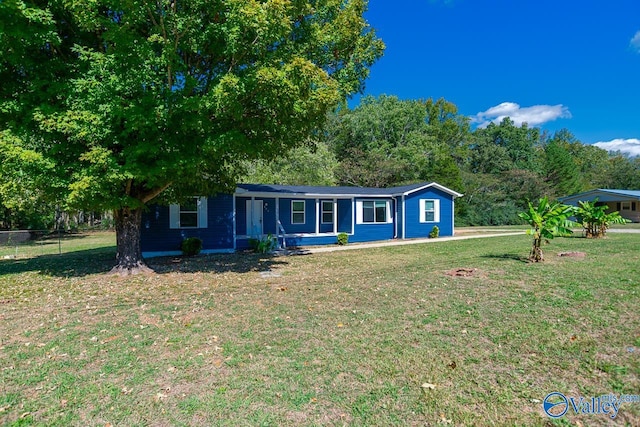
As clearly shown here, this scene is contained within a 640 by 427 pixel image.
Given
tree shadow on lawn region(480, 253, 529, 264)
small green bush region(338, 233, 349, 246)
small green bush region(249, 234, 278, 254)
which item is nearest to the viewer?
tree shadow on lawn region(480, 253, 529, 264)

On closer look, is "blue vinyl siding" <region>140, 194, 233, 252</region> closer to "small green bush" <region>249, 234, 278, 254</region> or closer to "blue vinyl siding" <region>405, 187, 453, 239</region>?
"small green bush" <region>249, 234, 278, 254</region>

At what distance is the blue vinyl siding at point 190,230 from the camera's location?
14164 mm

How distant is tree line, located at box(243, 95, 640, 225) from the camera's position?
29091 millimetres

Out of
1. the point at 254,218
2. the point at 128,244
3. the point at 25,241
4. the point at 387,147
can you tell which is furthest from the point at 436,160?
the point at 25,241

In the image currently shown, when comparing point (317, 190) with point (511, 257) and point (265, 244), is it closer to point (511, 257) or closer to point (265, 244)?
point (265, 244)

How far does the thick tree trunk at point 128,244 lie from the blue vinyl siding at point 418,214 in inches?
548

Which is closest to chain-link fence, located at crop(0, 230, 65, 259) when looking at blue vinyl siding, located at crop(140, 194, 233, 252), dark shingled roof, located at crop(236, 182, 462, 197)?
blue vinyl siding, located at crop(140, 194, 233, 252)

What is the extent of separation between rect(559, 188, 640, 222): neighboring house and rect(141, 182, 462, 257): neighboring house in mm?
22230

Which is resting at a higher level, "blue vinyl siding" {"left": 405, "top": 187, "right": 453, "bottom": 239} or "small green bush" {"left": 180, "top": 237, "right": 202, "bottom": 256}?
"blue vinyl siding" {"left": 405, "top": 187, "right": 453, "bottom": 239}

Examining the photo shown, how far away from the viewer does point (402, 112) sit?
1547 inches

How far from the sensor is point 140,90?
7.91m

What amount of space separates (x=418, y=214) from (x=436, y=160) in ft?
60.9

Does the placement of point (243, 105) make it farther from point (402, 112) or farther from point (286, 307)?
point (402, 112)

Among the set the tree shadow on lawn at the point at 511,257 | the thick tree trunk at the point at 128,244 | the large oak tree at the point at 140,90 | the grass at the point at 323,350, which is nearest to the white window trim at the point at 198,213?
the thick tree trunk at the point at 128,244
